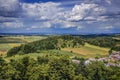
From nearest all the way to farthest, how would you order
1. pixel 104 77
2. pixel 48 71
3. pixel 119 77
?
pixel 119 77
pixel 48 71
pixel 104 77

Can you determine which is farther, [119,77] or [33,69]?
[33,69]

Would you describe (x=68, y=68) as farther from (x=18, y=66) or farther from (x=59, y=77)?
(x=18, y=66)

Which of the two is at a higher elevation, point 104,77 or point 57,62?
point 57,62

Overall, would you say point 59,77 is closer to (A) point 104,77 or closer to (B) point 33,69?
(B) point 33,69

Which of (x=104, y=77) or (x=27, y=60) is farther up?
(x=27, y=60)

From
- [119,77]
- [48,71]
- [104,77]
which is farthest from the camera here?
[104,77]

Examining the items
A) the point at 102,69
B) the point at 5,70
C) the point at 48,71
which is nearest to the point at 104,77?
the point at 102,69

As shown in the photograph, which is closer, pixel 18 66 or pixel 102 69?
pixel 18 66

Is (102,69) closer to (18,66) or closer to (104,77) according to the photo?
(104,77)

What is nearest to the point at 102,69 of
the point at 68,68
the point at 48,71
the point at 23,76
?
the point at 68,68
